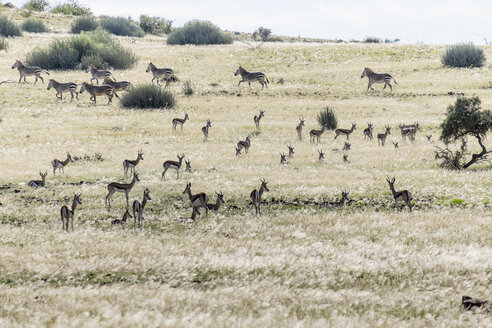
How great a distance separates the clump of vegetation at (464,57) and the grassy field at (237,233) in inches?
1108

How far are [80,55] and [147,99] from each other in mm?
24483

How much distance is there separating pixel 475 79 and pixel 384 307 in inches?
2194

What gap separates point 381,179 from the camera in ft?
73.0

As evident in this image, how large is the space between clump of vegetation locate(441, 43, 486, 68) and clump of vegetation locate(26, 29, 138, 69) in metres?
36.7

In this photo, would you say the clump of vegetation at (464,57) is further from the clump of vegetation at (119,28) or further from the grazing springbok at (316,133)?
the clump of vegetation at (119,28)

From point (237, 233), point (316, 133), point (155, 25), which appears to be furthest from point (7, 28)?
point (237, 233)

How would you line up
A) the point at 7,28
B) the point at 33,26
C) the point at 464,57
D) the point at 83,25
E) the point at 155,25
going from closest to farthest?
the point at 464,57, the point at 7,28, the point at 33,26, the point at 83,25, the point at 155,25

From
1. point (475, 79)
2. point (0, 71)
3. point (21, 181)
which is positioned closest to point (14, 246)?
point (21, 181)

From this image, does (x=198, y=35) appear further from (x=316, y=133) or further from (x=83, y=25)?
(x=316, y=133)

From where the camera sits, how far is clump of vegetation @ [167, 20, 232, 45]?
8888cm

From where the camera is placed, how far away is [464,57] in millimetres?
67250

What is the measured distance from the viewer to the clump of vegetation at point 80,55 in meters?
63.2

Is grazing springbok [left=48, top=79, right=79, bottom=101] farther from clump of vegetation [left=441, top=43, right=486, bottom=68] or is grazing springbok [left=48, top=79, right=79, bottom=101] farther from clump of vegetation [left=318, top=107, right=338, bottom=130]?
clump of vegetation [left=441, top=43, right=486, bottom=68]

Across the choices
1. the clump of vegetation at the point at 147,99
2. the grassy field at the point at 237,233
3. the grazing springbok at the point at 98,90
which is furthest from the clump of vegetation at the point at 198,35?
the grassy field at the point at 237,233
